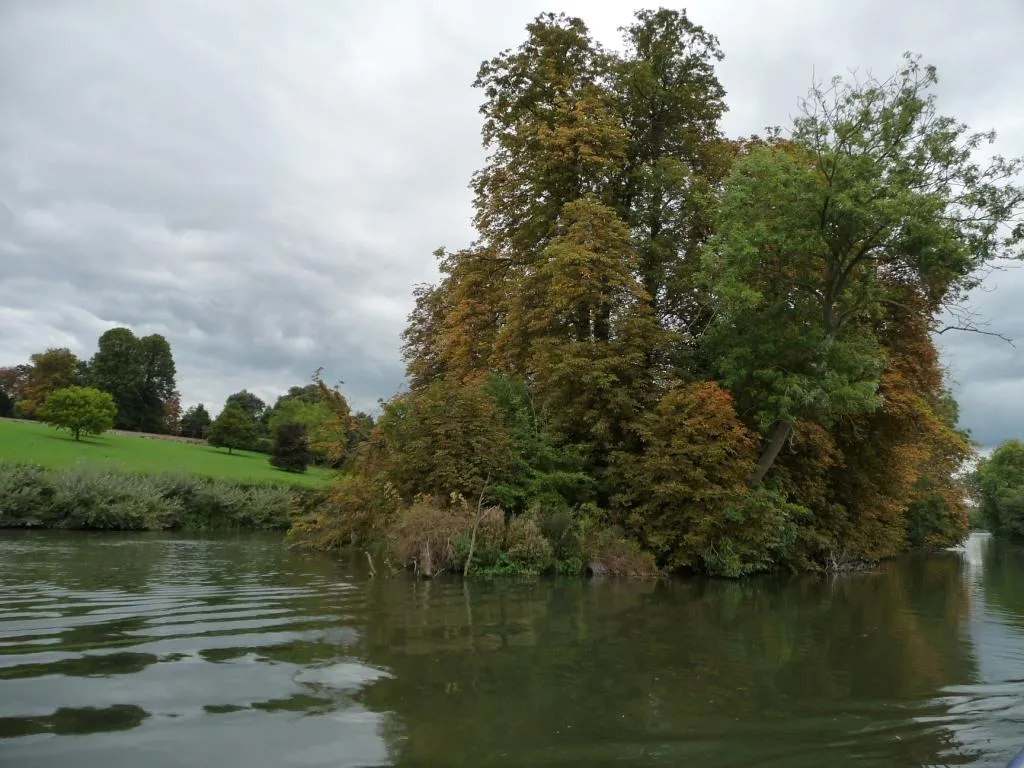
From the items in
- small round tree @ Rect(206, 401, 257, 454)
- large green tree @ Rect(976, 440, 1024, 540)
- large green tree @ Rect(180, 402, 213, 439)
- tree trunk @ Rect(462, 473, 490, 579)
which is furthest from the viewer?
large green tree @ Rect(180, 402, 213, 439)

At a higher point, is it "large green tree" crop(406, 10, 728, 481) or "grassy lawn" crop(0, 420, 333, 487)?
"large green tree" crop(406, 10, 728, 481)

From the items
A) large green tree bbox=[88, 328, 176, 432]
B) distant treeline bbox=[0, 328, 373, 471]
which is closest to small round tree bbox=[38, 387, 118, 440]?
distant treeline bbox=[0, 328, 373, 471]

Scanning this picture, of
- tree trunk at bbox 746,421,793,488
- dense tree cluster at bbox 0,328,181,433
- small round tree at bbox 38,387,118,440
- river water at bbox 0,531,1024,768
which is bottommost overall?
river water at bbox 0,531,1024,768

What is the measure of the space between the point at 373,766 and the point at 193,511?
107 ft

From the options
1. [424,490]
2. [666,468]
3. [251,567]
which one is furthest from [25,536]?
[666,468]

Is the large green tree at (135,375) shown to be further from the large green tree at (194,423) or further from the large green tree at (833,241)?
the large green tree at (833,241)

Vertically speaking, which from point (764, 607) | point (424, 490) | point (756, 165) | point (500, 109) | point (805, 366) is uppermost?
point (500, 109)

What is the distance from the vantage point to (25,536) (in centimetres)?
2478

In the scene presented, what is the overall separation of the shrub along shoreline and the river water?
16035 mm

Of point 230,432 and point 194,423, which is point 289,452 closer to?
point 230,432

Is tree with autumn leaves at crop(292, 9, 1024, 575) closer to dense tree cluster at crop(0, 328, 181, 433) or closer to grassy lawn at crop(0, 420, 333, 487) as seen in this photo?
grassy lawn at crop(0, 420, 333, 487)

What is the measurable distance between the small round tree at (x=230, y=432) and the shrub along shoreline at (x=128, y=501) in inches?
1138

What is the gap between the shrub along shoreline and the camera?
2785cm

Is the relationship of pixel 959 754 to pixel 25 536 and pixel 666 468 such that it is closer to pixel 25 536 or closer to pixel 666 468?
pixel 666 468
